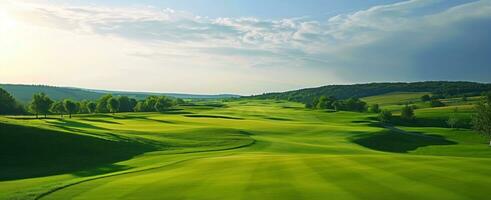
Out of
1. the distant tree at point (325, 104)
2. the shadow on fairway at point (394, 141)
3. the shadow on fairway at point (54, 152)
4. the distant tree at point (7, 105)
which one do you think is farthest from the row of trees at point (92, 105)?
the shadow on fairway at point (394, 141)

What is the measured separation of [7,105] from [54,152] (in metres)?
88.3

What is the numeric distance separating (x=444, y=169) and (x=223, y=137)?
41.0 meters

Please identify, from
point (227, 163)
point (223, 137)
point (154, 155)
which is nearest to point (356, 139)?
point (223, 137)

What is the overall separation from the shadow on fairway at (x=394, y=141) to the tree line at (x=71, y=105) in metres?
68.4

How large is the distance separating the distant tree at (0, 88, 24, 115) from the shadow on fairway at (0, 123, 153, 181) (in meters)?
79.2

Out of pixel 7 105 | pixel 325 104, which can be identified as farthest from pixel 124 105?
pixel 325 104

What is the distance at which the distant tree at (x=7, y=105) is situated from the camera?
11656cm

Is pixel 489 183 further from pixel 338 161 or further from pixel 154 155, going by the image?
pixel 154 155

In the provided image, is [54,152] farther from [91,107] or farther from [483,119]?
[91,107]

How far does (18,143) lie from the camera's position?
41.8 m

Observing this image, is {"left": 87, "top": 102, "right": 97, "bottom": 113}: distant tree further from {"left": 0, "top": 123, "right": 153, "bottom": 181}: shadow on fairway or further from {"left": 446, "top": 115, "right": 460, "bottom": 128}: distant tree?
{"left": 446, "top": 115, "right": 460, "bottom": 128}: distant tree

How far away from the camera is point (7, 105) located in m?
119

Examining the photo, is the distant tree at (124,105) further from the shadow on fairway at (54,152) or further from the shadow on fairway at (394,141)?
the shadow on fairway at (54,152)

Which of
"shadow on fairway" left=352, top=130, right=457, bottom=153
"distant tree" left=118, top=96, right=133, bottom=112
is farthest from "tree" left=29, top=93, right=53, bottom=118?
"shadow on fairway" left=352, top=130, right=457, bottom=153
